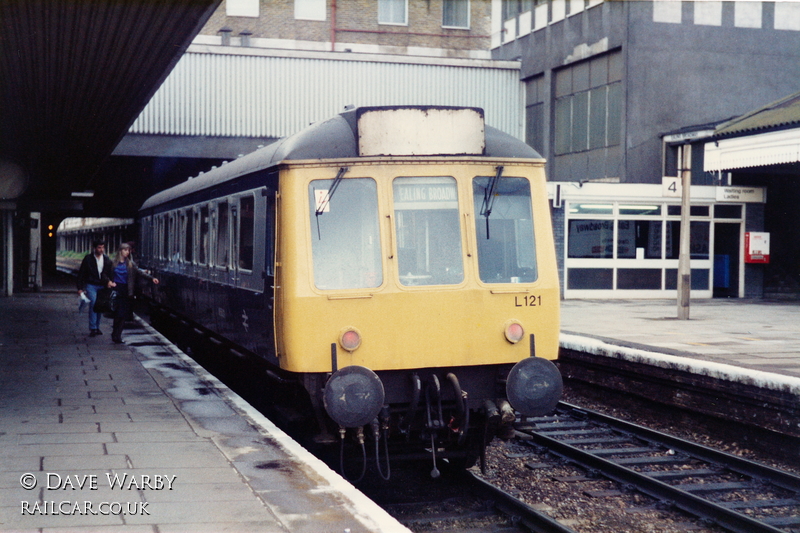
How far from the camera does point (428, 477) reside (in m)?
7.74

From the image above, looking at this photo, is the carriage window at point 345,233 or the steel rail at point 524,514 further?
the carriage window at point 345,233

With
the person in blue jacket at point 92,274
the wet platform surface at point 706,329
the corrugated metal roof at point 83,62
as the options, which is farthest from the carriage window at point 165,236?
the wet platform surface at point 706,329

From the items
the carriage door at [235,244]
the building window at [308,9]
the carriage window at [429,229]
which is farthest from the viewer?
the building window at [308,9]

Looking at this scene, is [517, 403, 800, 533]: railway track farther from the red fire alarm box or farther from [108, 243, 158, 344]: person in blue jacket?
the red fire alarm box

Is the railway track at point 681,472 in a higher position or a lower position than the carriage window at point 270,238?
lower

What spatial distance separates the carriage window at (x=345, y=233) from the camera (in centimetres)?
688

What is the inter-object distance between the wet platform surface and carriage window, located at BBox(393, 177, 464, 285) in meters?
3.70

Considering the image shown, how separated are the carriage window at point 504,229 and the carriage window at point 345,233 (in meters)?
0.80

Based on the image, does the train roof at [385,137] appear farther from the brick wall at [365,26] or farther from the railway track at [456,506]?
the brick wall at [365,26]

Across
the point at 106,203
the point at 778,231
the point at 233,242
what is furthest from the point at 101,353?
the point at 106,203

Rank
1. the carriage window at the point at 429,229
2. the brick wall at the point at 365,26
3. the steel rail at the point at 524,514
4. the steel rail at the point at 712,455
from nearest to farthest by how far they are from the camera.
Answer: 1. the steel rail at the point at 524,514
2. the carriage window at the point at 429,229
3. the steel rail at the point at 712,455
4. the brick wall at the point at 365,26

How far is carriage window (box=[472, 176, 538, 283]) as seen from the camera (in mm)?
7137

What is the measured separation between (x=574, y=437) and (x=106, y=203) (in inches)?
1289

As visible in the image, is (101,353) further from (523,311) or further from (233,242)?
(523,311)
